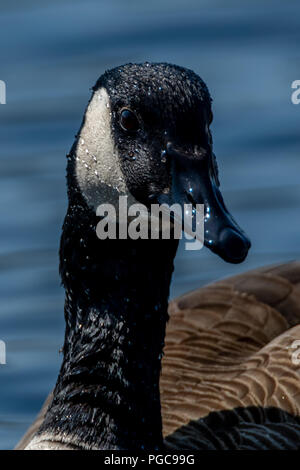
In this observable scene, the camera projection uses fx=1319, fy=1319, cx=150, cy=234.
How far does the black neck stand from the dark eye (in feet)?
1.67

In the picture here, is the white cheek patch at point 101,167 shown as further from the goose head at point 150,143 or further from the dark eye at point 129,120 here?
the dark eye at point 129,120

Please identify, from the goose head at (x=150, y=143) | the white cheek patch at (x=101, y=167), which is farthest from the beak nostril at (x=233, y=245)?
the white cheek patch at (x=101, y=167)

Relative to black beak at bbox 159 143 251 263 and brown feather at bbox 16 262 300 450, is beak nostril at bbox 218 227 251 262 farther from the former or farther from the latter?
brown feather at bbox 16 262 300 450

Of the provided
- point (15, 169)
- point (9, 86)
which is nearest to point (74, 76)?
point (9, 86)

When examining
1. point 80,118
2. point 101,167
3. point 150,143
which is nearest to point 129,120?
point 150,143

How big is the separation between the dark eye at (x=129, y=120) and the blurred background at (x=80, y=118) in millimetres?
3629

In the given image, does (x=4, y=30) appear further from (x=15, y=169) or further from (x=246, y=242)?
(x=246, y=242)

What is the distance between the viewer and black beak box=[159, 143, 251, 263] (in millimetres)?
5656

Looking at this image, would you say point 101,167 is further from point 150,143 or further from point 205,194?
point 205,194

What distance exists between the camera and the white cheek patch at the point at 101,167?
6.21m

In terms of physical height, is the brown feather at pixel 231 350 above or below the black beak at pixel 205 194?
below

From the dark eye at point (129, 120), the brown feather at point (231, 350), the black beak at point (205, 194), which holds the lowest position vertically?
the brown feather at point (231, 350)

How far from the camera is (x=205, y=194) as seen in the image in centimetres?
588

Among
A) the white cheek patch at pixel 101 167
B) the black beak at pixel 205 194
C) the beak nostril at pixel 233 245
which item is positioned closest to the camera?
the beak nostril at pixel 233 245
